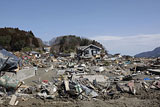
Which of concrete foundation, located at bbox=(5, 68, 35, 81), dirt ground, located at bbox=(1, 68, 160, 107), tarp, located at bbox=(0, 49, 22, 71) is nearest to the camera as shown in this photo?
dirt ground, located at bbox=(1, 68, 160, 107)

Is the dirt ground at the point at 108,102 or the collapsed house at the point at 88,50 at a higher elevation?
the collapsed house at the point at 88,50

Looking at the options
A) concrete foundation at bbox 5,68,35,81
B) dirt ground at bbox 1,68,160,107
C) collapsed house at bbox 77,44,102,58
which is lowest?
dirt ground at bbox 1,68,160,107

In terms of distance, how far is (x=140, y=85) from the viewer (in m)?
9.28

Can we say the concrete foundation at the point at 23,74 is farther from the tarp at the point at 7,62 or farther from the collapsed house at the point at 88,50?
the collapsed house at the point at 88,50

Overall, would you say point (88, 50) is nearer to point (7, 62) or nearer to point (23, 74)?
point (23, 74)

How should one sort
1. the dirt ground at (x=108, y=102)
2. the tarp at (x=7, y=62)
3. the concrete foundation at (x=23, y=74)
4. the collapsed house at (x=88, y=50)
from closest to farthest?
1. the dirt ground at (x=108, y=102)
2. the tarp at (x=7, y=62)
3. the concrete foundation at (x=23, y=74)
4. the collapsed house at (x=88, y=50)

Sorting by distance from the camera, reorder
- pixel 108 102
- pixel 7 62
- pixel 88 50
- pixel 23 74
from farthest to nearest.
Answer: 1. pixel 88 50
2. pixel 23 74
3. pixel 7 62
4. pixel 108 102

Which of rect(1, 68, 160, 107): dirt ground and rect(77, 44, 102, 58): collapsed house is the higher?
rect(77, 44, 102, 58): collapsed house

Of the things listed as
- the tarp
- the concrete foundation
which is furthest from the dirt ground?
the tarp

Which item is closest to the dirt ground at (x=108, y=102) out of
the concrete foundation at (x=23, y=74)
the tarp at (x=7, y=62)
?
the concrete foundation at (x=23, y=74)

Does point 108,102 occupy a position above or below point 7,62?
below

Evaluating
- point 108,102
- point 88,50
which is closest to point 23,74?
point 108,102

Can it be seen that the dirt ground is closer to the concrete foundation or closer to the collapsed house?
the concrete foundation

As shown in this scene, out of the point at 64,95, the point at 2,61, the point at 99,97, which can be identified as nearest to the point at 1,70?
the point at 2,61
